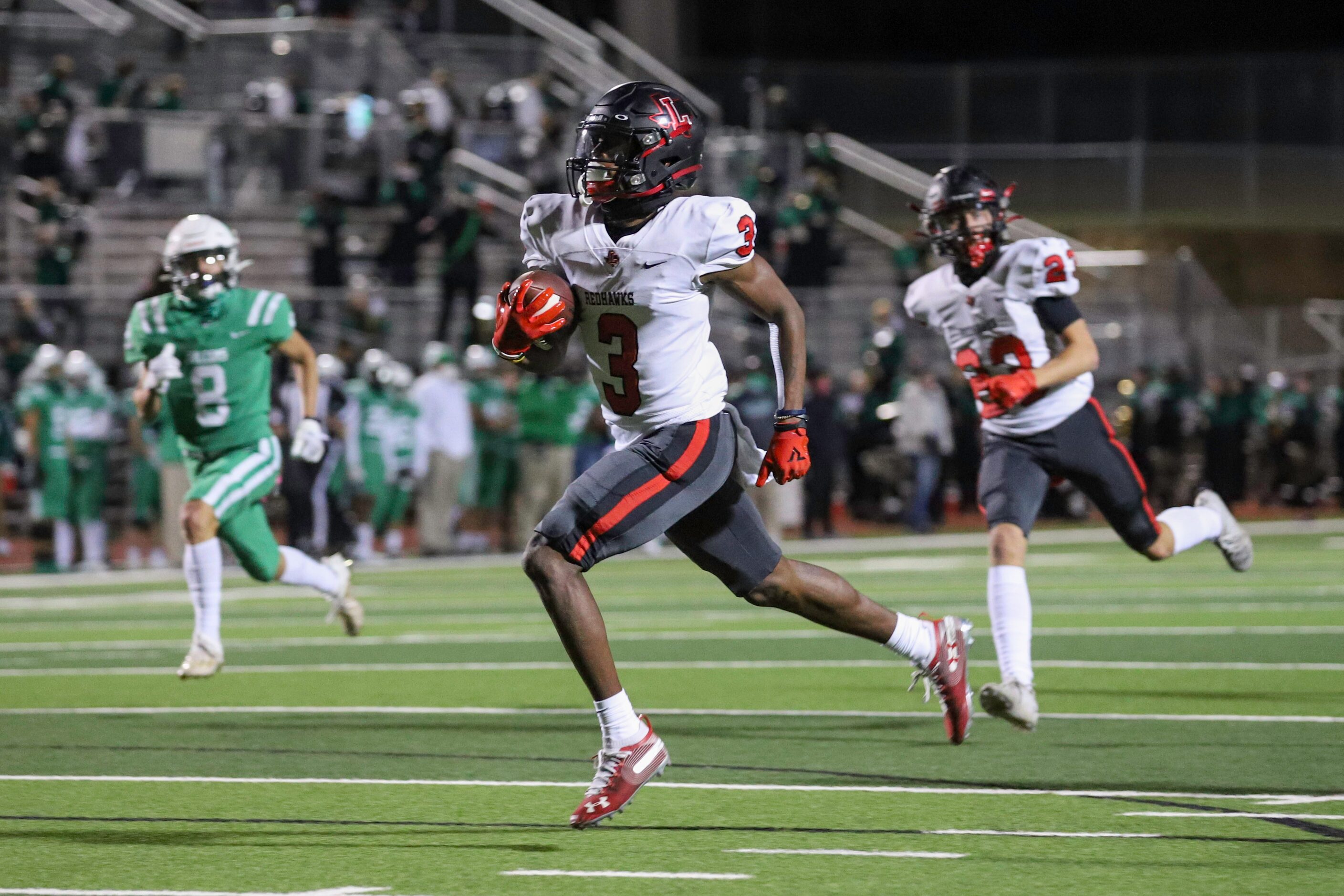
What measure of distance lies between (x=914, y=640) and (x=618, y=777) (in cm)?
114

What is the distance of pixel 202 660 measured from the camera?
7.55m

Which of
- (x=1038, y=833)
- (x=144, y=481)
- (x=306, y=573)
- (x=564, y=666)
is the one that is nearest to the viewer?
(x=1038, y=833)

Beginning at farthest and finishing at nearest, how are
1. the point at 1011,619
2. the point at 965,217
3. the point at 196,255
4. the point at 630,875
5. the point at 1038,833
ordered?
1. the point at 196,255
2. the point at 965,217
3. the point at 1011,619
4. the point at 1038,833
5. the point at 630,875

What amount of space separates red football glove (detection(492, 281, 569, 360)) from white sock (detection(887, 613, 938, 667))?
53.5 inches

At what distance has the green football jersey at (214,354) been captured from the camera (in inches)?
315

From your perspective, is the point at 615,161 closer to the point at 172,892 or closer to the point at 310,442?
the point at 172,892

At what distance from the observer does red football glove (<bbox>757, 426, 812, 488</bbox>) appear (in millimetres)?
5031

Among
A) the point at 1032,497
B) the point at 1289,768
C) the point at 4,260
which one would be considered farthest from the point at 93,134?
the point at 1289,768

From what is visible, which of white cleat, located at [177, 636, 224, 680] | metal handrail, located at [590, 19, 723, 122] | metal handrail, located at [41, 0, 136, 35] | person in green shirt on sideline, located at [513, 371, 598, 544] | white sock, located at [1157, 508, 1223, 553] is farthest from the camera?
metal handrail, located at [590, 19, 723, 122]

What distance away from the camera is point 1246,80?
1072 inches

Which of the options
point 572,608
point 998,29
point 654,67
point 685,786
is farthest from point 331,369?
point 998,29

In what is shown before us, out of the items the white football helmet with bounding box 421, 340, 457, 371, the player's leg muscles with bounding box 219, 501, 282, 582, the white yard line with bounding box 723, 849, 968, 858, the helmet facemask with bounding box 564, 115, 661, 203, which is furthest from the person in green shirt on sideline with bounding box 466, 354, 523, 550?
the white yard line with bounding box 723, 849, 968, 858

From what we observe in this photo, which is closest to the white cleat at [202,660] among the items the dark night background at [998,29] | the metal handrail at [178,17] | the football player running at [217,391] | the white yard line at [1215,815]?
the football player running at [217,391]

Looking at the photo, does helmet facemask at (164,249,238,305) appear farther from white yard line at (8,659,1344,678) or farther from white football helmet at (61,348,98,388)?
white football helmet at (61,348,98,388)
